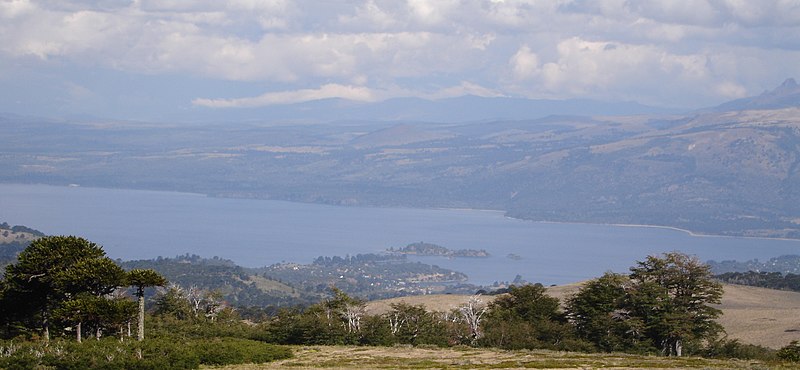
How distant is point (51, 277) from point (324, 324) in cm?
1532

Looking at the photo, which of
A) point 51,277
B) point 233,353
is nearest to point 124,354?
point 233,353

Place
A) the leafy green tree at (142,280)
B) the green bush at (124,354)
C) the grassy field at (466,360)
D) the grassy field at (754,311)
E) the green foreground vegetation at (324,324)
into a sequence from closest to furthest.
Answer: the green bush at (124,354) → the grassy field at (466,360) → the green foreground vegetation at (324,324) → the leafy green tree at (142,280) → the grassy field at (754,311)

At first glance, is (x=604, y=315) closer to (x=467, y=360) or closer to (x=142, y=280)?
(x=467, y=360)

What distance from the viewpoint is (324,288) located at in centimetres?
18538

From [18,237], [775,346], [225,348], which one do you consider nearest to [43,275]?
[225,348]

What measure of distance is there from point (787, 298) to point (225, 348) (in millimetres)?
74503

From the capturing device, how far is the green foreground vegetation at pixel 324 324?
39750 millimetres

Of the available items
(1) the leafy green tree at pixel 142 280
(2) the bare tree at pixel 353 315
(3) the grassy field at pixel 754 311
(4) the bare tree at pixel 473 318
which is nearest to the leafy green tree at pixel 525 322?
(4) the bare tree at pixel 473 318

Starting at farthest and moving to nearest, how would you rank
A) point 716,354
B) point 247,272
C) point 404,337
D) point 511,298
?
1. point 247,272
2. point 511,298
3. point 404,337
4. point 716,354

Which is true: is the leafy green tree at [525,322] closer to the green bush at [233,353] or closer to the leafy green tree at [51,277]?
the green bush at [233,353]

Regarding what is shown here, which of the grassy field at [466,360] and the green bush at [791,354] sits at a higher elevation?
the grassy field at [466,360]

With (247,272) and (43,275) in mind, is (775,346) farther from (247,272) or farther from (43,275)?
(247,272)

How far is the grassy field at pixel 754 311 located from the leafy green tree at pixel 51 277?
31707 mm

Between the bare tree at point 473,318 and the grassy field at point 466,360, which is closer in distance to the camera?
the grassy field at point 466,360
